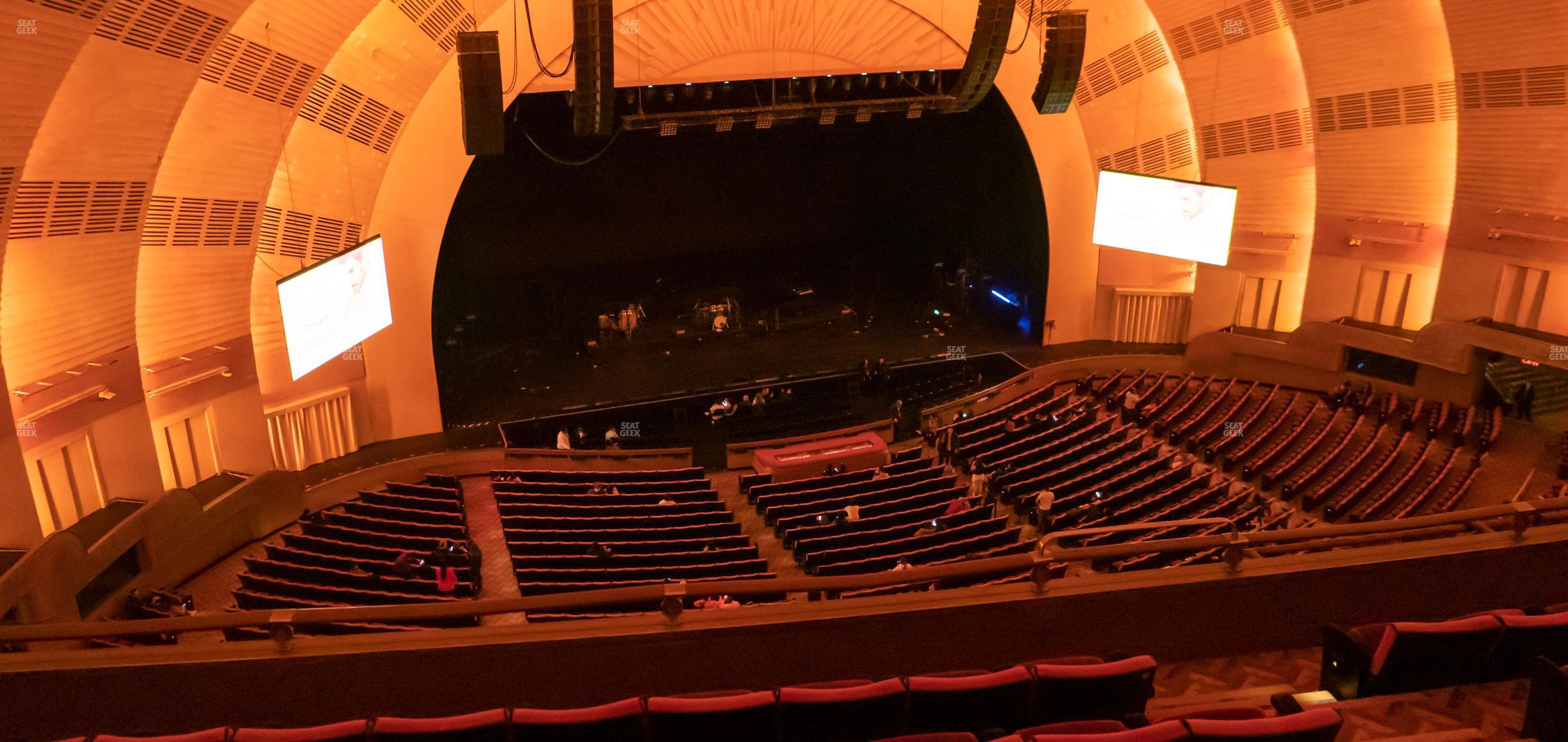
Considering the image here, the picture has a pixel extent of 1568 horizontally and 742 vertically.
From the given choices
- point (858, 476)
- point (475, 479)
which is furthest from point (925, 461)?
point (475, 479)

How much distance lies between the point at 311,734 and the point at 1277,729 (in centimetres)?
398

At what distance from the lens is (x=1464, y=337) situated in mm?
15836

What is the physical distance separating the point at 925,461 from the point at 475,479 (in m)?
7.01

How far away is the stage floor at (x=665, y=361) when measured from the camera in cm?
1859

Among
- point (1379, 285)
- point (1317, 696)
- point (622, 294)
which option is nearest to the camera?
point (1317, 696)

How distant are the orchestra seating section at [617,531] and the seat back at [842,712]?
513 centimetres

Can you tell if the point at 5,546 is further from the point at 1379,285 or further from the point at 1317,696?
the point at 1379,285

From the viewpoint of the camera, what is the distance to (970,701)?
182 inches

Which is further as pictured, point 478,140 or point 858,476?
point 858,476

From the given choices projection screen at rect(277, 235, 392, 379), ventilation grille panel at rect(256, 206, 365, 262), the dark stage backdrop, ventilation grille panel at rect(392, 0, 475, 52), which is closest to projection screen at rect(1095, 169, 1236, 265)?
the dark stage backdrop

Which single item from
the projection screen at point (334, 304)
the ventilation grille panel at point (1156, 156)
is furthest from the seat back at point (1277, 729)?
the ventilation grille panel at point (1156, 156)

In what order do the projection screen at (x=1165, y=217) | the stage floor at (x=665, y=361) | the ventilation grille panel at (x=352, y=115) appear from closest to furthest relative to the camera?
1. the ventilation grille panel at (x=352, y=115)
2. the projection screen at (x=1165, y=217)
3. the stage floor at (x=665, y=361)

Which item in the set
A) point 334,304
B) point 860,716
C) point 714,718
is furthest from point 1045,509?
point 334,304

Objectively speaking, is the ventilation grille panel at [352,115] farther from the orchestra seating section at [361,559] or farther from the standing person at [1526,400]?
the standing person at [1526,400]
